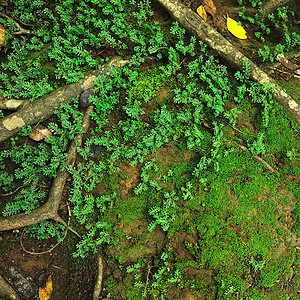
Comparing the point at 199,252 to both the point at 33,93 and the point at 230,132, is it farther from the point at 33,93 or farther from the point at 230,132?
the point at 33,93

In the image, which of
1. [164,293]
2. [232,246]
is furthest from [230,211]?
[164,293]

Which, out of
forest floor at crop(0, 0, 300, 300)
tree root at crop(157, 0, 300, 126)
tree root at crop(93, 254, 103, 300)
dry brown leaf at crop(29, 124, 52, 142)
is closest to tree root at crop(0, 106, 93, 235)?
forest floor at crop(0, 0, 300, 300)

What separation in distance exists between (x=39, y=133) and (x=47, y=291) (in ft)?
9.19

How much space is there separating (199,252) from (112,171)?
1989mm

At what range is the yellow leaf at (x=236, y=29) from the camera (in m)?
5.04

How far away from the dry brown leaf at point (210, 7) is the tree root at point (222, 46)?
0.58 meters

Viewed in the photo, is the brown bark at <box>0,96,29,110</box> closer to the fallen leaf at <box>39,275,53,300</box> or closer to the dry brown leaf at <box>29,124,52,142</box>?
the dry brown leaf at <box>29,124,52,142</box>

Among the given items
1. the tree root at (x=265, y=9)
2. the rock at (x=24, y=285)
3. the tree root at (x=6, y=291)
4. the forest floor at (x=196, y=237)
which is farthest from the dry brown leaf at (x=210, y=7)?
the tree root at (x=6, y=291)

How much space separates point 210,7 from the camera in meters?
5.08

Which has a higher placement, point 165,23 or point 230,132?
point 165,23

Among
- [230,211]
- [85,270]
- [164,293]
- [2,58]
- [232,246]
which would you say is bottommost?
[85,270]

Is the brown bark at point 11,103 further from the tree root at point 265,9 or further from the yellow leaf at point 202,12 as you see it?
the tree root at point 265,9

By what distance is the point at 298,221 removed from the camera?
4.23 metres

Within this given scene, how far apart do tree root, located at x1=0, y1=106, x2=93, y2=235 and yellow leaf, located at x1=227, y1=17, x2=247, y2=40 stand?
12.4 ft
